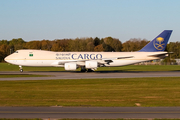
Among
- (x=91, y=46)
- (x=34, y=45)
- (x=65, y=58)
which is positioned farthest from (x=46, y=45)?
(x=65, y=58)

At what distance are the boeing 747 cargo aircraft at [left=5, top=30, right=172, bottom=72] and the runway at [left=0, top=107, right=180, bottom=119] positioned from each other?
28009mm

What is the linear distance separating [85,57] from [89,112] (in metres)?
32.8

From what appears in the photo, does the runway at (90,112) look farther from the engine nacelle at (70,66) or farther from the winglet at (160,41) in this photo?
the winglet at (160,41)

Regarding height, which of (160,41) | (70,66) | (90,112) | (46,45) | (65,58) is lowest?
(90,112)

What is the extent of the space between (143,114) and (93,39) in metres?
129

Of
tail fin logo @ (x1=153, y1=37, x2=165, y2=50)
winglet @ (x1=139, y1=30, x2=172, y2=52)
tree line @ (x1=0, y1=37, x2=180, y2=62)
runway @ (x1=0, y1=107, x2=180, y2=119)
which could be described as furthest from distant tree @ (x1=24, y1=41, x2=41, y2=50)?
runway @ (x1=0, y1=107, x2=180, y2=119)

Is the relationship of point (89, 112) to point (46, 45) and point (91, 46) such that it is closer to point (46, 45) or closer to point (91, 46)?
point (91, 46)

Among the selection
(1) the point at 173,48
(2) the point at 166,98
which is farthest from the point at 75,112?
(1) the point at 173,48

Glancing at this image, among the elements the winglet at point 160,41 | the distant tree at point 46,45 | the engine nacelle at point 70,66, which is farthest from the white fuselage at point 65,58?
the distant tree at point 46,45

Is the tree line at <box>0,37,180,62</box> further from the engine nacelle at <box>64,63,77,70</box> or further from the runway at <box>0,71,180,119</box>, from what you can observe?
the runway at <box>0,71,180,119</box>

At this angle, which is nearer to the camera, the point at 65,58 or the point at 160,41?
the point at 65,58

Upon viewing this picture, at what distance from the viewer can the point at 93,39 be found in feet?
459

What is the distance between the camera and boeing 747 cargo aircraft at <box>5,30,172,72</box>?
42594 mm

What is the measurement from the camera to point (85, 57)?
4447 cm
